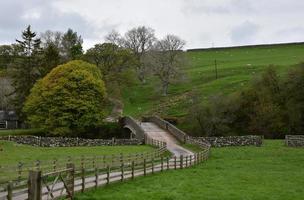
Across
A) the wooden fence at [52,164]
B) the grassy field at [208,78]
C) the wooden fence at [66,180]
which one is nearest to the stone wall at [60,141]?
the wooden fence at [52,164]

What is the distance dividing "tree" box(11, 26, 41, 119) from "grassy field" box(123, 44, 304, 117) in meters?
20.7

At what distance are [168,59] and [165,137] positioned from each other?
1431 inches

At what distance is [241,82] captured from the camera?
353ft

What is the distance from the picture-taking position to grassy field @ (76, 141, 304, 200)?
23.4m

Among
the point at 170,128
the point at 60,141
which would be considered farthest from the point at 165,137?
the point at 60,141

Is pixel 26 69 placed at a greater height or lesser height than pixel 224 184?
greater

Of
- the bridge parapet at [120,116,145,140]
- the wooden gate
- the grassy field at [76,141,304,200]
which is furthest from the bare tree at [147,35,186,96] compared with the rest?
the wooden gate

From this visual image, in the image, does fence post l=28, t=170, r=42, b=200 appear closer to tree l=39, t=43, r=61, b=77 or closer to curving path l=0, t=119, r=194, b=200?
curving path l=0, t=119, r=194, b=200

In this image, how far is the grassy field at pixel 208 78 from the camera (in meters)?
101

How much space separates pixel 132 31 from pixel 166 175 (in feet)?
311

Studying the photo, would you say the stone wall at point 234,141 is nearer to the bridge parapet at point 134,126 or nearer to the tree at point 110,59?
the bridge parapet at point 134,126

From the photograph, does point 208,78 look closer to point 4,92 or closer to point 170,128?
point 4,92

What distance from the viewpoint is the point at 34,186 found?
17359mm

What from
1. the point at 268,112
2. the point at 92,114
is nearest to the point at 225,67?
the point at 268,112
